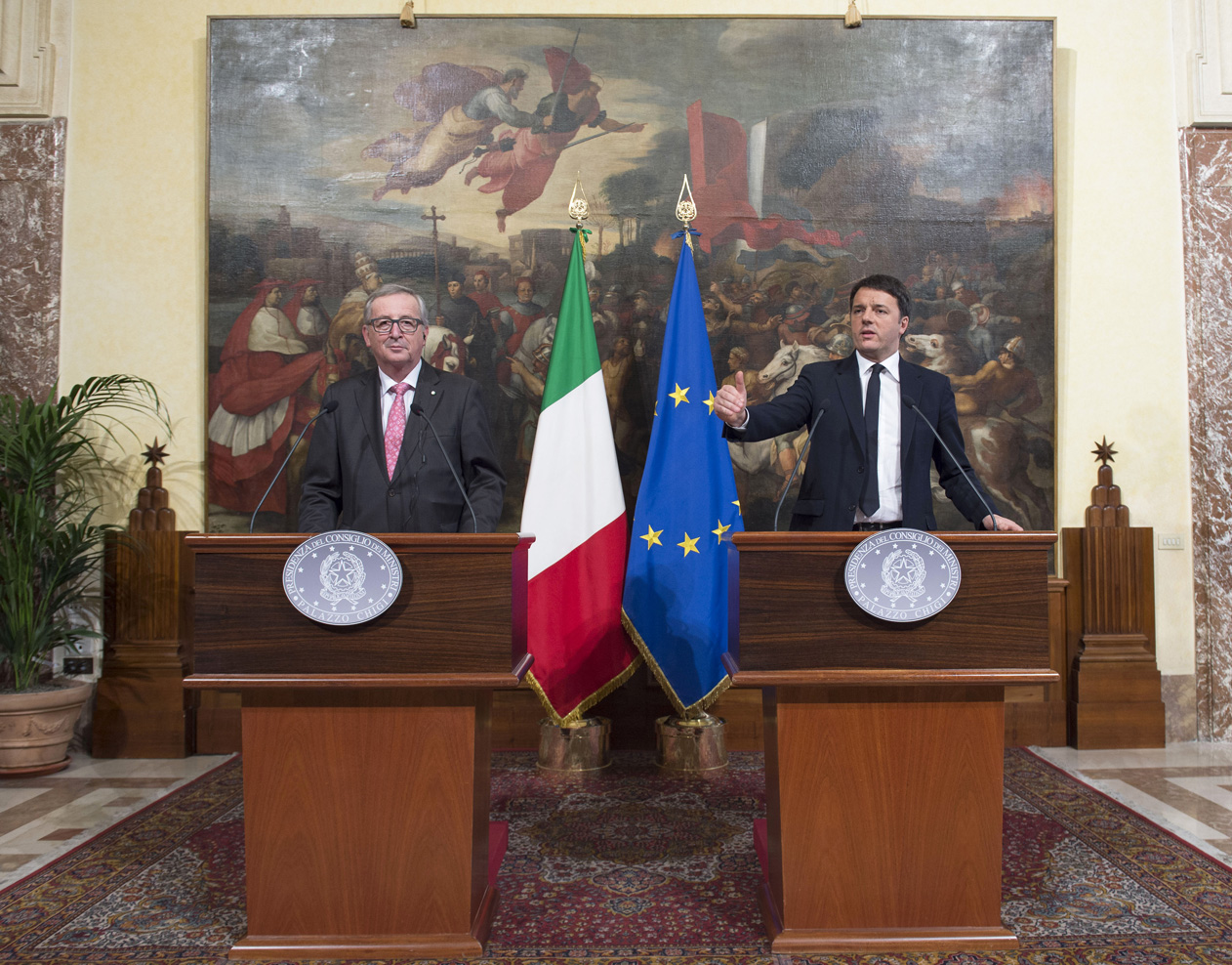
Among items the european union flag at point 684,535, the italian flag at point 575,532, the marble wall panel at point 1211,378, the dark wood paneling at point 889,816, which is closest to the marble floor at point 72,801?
the italian flag at point 575,532

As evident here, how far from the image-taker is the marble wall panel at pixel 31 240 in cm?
498

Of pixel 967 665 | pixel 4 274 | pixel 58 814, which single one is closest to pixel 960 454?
pixel 967 665

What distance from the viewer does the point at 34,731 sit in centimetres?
443

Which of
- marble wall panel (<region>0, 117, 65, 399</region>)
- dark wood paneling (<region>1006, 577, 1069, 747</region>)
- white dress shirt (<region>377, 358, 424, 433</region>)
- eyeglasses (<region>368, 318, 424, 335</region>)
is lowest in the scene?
dark wood paneling (<region>1006, 577, 1069, 747</region>)

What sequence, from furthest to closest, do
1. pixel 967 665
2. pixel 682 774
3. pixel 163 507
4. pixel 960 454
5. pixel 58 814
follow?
pixel 163 507, pixel 682 774, pixel 58 814, pixel 960 454, pixel 967 665

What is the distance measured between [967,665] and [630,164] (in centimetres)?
347

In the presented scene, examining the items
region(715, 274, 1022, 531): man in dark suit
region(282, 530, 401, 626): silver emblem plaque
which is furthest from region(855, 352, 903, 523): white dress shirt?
region(282, 530, 401, 626): silver emblem plaque

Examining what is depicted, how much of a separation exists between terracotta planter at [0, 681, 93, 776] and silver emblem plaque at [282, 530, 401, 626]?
2.92 metres

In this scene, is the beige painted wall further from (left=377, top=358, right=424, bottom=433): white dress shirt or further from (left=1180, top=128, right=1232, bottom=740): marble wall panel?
(left=377, top=358, right=424, bottom=433): white dress shirt

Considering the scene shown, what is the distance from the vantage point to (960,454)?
3193 mm

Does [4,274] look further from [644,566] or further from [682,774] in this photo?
[682,774]

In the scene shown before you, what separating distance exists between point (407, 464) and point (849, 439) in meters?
1.49

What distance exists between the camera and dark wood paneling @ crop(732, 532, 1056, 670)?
2.41m

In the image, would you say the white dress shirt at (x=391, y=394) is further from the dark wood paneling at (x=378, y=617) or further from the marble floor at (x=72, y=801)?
the marble floor at (x=72, y=801)
